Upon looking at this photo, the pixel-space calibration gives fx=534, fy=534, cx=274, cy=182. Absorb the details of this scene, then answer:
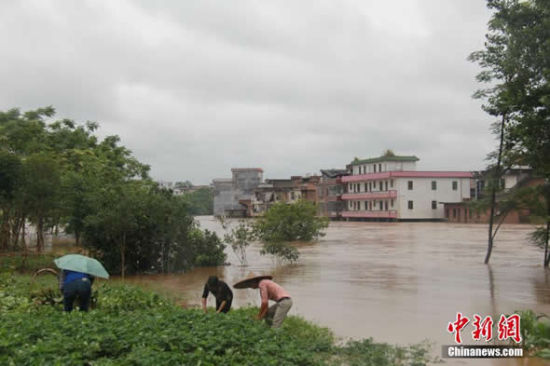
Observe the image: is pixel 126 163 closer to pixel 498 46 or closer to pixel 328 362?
pixel 498 46

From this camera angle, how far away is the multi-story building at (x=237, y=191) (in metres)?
90.2

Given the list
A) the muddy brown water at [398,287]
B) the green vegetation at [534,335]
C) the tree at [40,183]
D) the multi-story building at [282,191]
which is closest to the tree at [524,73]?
the muddy brown water at [398,287]

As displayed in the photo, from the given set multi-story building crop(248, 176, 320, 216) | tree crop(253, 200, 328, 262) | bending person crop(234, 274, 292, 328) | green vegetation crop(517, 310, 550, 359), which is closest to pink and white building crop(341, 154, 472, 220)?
multi-story building crop(248, 176, 320, 216)

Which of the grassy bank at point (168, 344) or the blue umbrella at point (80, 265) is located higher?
the blue umbrella at point (80, 265)

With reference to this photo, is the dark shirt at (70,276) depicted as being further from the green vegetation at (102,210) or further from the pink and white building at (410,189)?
the pink and white building at (410,189)

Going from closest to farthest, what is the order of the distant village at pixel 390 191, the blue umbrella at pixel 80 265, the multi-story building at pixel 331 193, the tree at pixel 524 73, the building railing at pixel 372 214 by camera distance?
the blue umbrella at pixel 80 265
the tree at pixel 524 73
the distant village at pixel 390 191
the building railing at pixel 372 214
the multi-story building at pixel 331 193

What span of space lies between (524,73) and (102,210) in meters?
13.8

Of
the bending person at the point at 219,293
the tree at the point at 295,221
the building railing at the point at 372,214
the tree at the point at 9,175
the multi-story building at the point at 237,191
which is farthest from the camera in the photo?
the multi-story building at the point at 237,191

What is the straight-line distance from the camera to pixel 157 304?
33.7ft

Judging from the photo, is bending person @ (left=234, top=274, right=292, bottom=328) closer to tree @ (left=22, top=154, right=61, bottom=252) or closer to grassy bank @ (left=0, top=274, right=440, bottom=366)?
grassy bank @ (left=0, top=274, right=440, bottom=366)

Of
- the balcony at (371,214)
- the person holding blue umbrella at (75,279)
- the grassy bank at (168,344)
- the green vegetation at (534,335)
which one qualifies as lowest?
the green vegetation at (534,335)

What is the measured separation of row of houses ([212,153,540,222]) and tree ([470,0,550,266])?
3786cm

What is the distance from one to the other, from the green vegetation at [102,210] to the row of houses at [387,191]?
42.4 metres

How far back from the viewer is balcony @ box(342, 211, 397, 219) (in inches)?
2549
